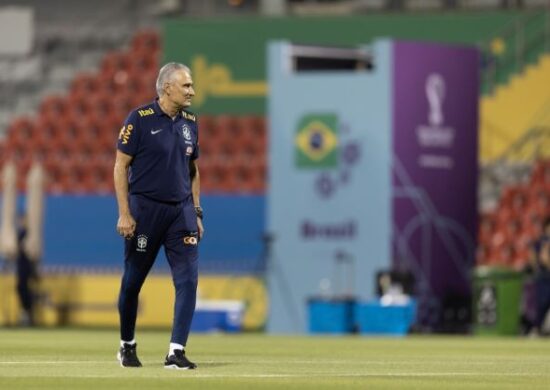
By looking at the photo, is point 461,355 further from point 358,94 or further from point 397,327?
point 358,94

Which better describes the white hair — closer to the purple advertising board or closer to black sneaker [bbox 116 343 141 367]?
black sneaker [bbox 116 343 141 367]

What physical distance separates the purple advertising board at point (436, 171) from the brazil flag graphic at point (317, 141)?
100 cm

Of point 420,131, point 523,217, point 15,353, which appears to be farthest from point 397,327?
point 15,353

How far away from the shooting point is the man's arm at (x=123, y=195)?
11.6m

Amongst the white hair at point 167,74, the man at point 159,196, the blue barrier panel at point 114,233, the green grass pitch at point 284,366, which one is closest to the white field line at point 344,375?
the green grass pitch at point 284,366

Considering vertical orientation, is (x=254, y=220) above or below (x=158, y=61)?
below

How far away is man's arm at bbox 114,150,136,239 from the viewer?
1159 cm

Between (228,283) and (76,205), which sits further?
(76,205)

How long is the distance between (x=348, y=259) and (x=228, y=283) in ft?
15.5

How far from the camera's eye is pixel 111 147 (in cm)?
3522

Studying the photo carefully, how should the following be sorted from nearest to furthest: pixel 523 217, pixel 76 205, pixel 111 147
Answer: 1. pixel 523 217
2. pixel 76 205
3. pixel 111 147

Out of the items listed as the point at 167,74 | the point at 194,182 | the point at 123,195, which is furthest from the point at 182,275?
the point at 167,74

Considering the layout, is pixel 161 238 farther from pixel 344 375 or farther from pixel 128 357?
pixel 344 375

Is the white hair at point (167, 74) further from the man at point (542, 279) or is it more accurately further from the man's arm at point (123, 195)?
the man at point (542, 279)
